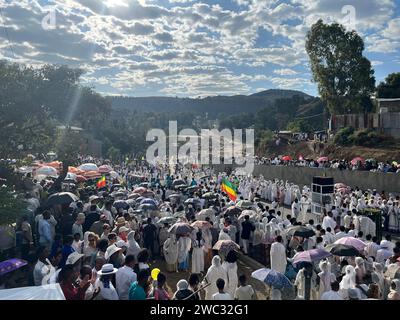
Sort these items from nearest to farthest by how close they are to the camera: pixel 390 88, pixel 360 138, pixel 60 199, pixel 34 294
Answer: pixel 34 294 < pixel 60 199 < pixel 360 138 < pixel 390 88

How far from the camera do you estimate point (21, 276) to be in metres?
8.15

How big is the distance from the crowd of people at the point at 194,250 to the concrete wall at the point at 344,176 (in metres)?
5.41

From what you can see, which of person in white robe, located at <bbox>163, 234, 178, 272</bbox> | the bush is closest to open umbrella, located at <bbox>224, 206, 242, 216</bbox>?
person in white robe, located at <bbox>163, 234, 178, 272</bbox>

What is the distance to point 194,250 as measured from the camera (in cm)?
885

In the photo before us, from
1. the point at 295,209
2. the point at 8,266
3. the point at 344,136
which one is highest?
the point at 344,136

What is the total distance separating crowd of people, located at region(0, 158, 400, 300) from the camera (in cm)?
548

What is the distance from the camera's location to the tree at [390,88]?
36938mm

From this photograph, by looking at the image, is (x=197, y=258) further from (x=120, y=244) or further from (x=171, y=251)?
(x=120, y=244)

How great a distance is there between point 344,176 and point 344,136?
9040 mm

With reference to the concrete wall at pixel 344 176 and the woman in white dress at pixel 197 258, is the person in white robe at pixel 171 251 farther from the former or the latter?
the concrete wall at pixel 344 176

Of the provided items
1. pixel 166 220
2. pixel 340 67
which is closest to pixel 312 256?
pixel 166 220

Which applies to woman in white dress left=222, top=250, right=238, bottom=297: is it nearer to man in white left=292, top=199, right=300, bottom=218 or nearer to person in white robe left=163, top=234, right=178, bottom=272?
person in white robe left=163, top=234, right=178, bottom=272

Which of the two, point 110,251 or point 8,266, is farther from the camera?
point 110,251

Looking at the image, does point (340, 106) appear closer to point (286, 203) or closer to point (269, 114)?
point (286, 203)
